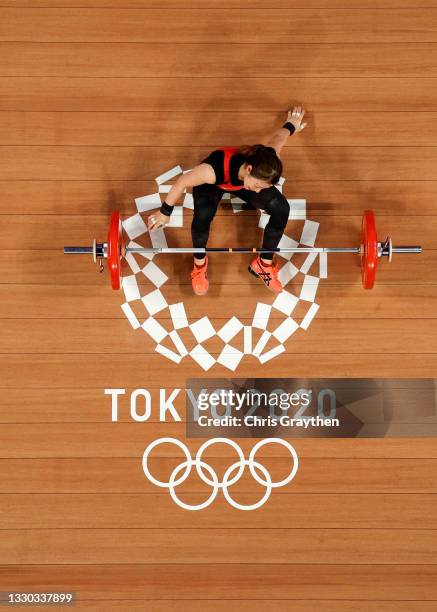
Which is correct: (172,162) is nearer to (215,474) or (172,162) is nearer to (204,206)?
(204,206)

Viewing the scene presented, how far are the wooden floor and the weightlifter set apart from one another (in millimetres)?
89

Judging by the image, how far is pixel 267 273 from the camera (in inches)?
86.0

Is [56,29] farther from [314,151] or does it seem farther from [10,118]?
[314,151]

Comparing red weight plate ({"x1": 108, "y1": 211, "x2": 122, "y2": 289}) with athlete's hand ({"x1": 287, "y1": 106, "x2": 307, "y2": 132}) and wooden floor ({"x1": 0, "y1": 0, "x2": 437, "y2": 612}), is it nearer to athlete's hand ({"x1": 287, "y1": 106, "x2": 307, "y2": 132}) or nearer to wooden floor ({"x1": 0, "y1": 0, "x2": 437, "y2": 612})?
wooden floor ({"x1": 0, "y1": 0, "x2": 437, "y2": 612})

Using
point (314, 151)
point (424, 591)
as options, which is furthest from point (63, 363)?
point (424, 591)

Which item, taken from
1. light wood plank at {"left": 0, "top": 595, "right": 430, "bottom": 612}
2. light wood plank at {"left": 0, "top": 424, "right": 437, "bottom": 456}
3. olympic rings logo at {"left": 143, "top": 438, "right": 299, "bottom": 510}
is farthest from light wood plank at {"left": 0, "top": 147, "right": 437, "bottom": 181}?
light wood plank at {"left": 0, "top": 595, "right": 430, "bottom": 612}

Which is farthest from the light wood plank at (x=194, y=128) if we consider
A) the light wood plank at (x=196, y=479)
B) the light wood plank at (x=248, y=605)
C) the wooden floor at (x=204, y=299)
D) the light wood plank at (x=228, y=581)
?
the light wood plank at (x=248, y=605)

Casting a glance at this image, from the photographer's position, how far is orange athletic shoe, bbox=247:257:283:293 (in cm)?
218

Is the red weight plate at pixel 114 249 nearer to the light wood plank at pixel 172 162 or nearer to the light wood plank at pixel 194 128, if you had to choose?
the light wood plank at pixel 172 162

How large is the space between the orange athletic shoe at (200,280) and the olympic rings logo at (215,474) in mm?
588

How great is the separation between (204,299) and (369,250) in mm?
661

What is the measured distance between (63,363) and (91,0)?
1.48 metres

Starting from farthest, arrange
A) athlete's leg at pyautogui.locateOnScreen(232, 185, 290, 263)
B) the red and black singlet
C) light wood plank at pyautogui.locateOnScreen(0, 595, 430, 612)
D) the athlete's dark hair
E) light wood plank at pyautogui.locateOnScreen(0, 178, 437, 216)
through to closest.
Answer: light wood plank at pyautogui.locateOnScreen(0, 178, 437, 216) → light wood plank at pyautogui.locateOnScreen(0, 595, 430, 612) → athlete's leg at pyautogui.locateOnScreen(232, 185, 290, 263) → the red and black singlet → the athlete's dark hair

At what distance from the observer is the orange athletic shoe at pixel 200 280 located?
2.19 metres
